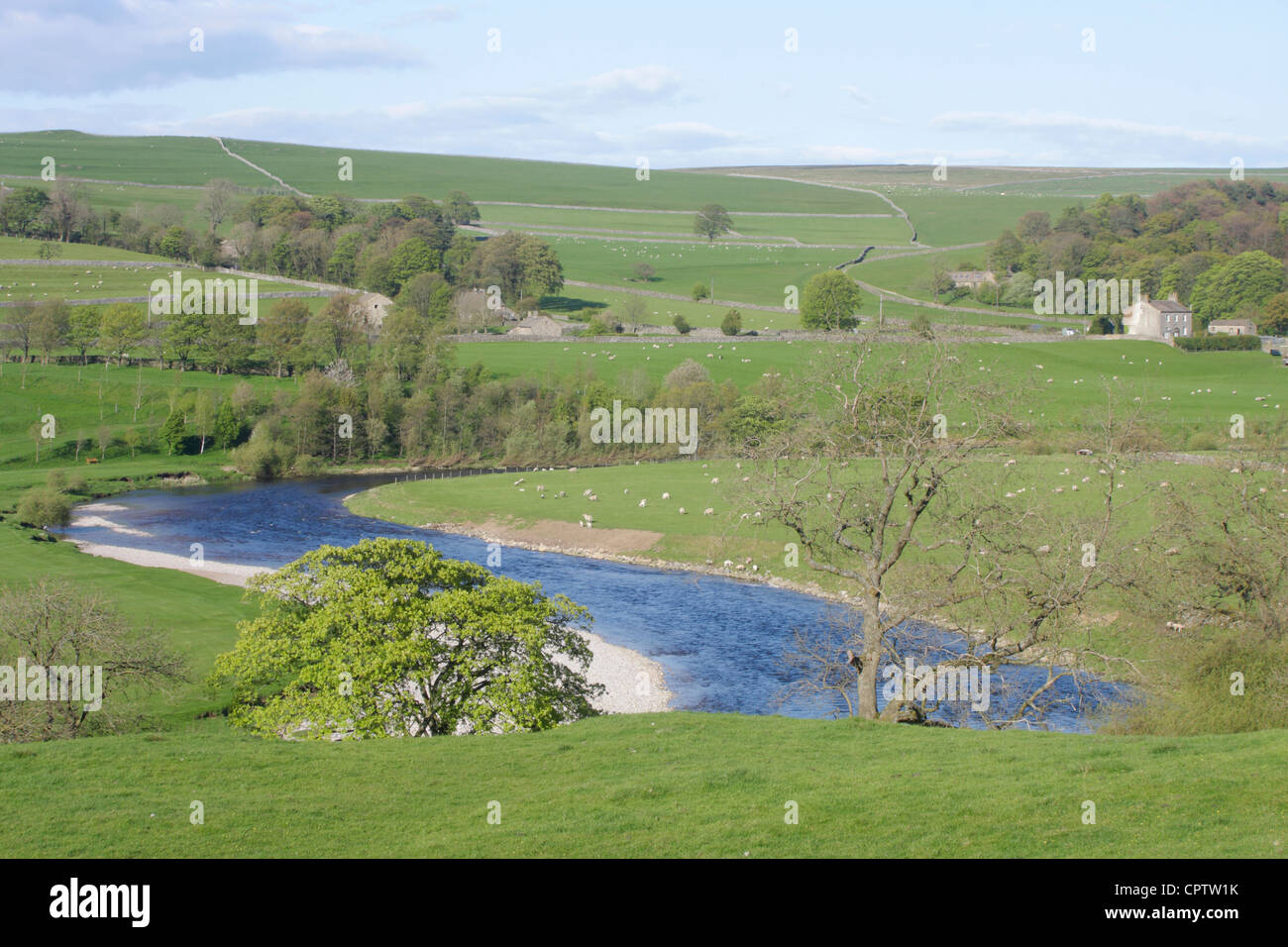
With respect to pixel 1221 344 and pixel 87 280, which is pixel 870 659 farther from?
pixel 87 280

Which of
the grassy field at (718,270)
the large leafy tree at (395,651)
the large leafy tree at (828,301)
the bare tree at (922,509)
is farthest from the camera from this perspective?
the grassy field at (718,270)

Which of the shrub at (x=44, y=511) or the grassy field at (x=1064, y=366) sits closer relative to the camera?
the shrub at (x=44, y=511)

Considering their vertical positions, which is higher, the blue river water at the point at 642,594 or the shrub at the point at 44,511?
the shrub at the point at 44,511

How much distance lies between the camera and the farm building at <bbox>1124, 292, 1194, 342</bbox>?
12612cm

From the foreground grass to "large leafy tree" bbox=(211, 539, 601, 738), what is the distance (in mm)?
3621

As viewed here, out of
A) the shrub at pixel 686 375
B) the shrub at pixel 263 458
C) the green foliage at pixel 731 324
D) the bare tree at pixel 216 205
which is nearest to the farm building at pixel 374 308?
the shrub at pixel 263 458

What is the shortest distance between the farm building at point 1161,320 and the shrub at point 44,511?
113 meters

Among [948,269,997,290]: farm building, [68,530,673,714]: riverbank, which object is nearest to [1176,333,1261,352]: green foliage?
[948,269,997,290]: farm building

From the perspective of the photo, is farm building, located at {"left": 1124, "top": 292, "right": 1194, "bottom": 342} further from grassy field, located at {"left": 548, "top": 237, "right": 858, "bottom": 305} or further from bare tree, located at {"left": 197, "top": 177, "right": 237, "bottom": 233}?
bare tree, located at {"left": 197, "top": 177, "right": 237, "bottom": 233}

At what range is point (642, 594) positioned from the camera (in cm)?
5441

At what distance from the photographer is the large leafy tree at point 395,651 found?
2520cm

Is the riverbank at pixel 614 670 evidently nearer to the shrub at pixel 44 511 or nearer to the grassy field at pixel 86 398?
the shrub at pixel 44 511

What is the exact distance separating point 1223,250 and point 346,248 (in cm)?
12808

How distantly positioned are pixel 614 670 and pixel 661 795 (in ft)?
79.6
